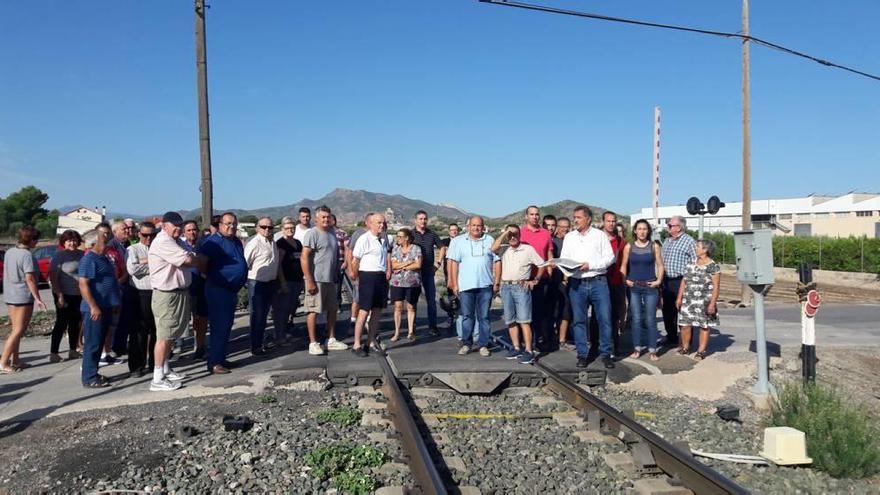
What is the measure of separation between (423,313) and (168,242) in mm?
7449

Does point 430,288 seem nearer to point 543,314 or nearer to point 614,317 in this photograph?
point 543,314

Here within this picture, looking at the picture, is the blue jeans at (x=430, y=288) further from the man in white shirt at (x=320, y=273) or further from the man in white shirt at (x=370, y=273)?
the man in white shirt at (x=320, y=273)

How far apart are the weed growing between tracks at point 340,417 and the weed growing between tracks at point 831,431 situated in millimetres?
3908

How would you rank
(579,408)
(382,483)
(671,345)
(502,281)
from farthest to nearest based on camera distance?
(671,345), (502,281), (579,408), (382,483)

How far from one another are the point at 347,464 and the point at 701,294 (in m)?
5.78

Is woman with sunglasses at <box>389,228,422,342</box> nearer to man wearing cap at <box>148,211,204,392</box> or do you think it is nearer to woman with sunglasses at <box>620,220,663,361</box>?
woman with sunglasses at <box>620,220,663,361</box>

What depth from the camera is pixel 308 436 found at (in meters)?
5.50

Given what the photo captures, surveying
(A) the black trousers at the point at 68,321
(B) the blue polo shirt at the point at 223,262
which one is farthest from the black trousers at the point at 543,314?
(A) the black trousers at the point at 68,321

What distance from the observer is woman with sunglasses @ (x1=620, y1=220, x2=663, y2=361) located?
862cm

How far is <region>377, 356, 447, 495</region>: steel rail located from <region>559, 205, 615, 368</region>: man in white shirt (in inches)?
96.9

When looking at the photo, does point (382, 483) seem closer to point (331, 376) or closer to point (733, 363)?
point (331, 376)

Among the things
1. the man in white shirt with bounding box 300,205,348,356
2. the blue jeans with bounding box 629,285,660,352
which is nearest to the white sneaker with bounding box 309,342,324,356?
the man in white shirt with bounding box 300,205,348,356

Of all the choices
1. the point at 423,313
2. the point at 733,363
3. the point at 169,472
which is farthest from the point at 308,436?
the point at 423,313

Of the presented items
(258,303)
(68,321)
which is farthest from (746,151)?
(68,321)
